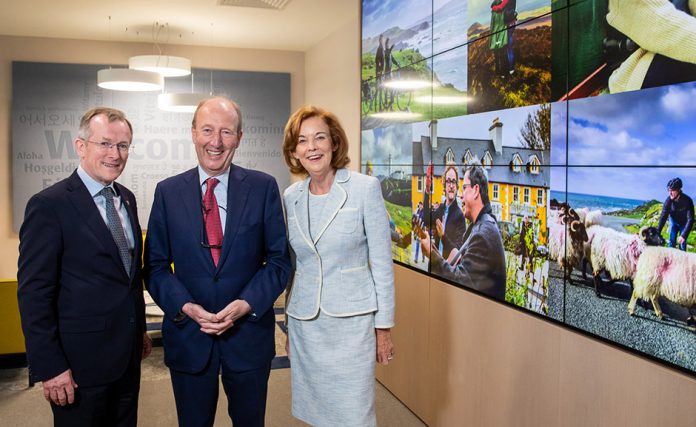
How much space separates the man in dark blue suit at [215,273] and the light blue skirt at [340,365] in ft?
0.57

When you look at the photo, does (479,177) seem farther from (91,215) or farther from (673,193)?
(91,215)

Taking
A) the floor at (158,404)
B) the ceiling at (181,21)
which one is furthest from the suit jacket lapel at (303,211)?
the ceiling at (181,21)

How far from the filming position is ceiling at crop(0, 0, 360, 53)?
6.03 meters


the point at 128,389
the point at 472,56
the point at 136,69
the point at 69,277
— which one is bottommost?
the point at 128,389

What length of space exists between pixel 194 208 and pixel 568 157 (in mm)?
1434

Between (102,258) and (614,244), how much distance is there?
5.88 ft

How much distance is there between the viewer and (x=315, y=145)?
7.70 ft

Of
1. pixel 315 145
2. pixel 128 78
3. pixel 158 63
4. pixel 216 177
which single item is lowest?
pixel 216 177

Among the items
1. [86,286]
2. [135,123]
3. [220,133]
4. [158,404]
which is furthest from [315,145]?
[135,123]

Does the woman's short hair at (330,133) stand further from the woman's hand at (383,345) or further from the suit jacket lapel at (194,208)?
the woman's hand at (383,345)

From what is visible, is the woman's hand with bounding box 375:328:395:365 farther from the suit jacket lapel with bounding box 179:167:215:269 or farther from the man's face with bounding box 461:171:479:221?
the man's face with bounding box 461:171:479:221

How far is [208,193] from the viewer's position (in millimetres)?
2307

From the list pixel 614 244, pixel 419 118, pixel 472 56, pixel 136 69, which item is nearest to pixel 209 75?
pixel 136 69

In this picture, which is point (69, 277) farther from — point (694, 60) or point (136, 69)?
point (136, 69)
